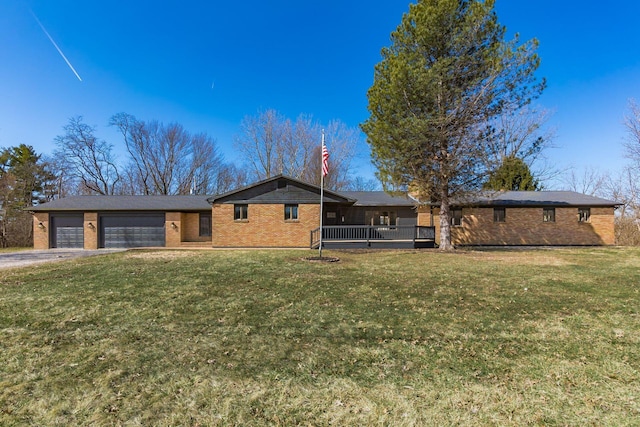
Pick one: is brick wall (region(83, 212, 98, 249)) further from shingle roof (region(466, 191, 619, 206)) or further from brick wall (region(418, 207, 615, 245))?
shingle roof (region(466, 191, 619, 206))

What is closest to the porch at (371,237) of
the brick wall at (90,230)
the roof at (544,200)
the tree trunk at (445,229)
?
the tree trunk at (445,229)

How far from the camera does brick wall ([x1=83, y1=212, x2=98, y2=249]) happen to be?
1983 cm

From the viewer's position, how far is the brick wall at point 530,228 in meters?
19.3

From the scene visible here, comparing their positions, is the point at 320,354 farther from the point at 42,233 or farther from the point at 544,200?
the point at 42,233

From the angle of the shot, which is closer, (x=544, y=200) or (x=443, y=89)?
(x=443, y=89)

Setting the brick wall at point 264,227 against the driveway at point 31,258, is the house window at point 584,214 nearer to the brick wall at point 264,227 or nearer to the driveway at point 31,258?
the brick wall at point 264,227

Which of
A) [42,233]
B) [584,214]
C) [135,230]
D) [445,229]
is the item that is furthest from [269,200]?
[584,214]

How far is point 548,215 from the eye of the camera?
64.0 ft

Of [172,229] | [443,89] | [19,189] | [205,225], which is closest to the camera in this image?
[443,89]

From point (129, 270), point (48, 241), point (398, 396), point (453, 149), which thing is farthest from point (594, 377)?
point (48, 241)

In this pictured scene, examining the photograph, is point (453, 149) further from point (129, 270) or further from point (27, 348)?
point (27, 348)

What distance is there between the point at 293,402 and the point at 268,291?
A: 424 cm

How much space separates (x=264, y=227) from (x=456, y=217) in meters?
12.5

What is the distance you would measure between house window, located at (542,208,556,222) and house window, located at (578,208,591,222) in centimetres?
166
